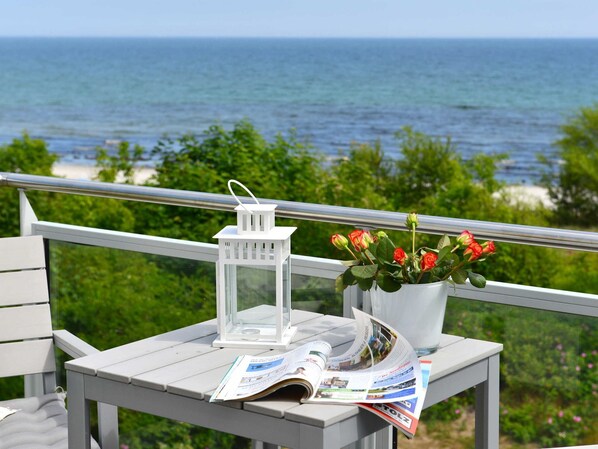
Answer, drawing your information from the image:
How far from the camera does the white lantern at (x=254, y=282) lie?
1.98 metres

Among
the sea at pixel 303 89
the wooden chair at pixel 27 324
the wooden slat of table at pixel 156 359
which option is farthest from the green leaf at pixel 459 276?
the sea at pixel 303 89

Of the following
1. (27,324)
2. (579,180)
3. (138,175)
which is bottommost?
(138,175)

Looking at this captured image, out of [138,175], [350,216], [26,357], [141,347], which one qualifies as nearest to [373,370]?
[141,347]

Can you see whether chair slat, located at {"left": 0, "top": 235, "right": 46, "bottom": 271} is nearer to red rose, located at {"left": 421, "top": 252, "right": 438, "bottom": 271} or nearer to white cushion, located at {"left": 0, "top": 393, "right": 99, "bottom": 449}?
white cushion, located at {"left": 0, "top": 393, "right": 99, "bottom": 449}

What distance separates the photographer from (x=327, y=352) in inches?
70.9

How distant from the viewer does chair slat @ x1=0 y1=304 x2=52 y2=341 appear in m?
2.81

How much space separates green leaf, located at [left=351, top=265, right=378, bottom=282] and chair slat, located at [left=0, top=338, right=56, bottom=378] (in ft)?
4.26

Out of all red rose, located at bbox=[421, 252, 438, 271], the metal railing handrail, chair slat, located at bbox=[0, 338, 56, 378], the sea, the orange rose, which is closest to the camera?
red rose, located at bbox=[421, 252, 438, 271]

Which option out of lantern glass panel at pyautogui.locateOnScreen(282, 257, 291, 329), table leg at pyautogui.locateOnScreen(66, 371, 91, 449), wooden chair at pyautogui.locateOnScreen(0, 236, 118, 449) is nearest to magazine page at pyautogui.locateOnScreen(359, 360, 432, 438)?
lantern glass panel at pyautogui.locateOnScreen(282, 257, 291, 329)

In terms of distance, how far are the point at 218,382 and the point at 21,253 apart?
1.37m

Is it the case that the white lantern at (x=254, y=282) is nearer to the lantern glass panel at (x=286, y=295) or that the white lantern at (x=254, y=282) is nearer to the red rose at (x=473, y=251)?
the lantern glass panel at (x=286, y=295)

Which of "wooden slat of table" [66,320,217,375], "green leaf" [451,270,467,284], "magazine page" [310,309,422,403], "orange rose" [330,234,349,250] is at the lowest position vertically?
"wooden slat of table" [66,320,217,375]

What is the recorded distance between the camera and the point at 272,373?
1697 millimetres

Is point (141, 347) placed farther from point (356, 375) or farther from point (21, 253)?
point (21, 253)
